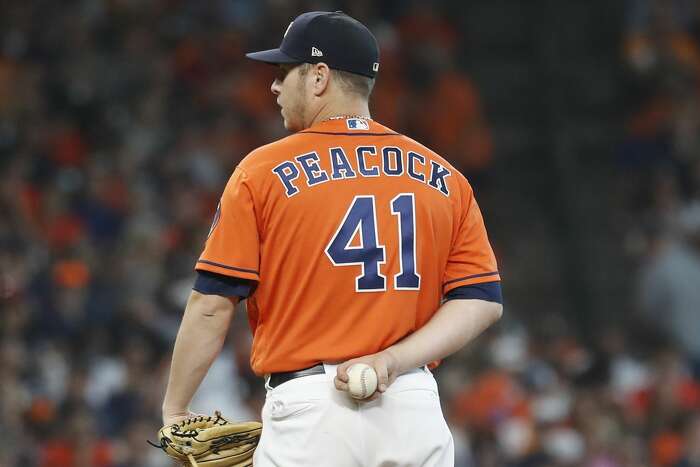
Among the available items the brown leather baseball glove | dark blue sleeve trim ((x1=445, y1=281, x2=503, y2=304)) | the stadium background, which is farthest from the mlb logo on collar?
the stadium background

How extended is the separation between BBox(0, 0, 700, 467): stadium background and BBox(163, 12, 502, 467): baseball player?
475cm

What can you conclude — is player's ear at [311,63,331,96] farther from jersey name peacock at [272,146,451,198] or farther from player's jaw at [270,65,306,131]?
jersey name peacock at [272,146,451,198]

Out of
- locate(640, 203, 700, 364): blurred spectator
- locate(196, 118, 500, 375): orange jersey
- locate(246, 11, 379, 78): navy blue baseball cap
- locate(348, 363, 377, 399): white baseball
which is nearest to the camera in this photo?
locate(348, 363, 377, 399): white baseball

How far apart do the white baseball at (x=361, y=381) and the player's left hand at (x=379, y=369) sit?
20mm

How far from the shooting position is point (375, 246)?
3.41 meters

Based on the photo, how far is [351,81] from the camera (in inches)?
141

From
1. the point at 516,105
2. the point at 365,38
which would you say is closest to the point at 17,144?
the point at 516,105

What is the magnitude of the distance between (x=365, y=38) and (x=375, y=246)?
0.58 m

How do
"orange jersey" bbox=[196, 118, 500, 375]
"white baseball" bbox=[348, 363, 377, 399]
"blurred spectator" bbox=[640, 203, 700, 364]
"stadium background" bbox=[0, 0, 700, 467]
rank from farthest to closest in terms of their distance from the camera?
"blurred spectator" bbox=[640, 203, 700, 364], "stadium background" bbox=[0, 0, 700, 467], "orange jersey" bbox=[196, 118, 500, 375], "white baseball" bbox=[348, 363, 377, 399]

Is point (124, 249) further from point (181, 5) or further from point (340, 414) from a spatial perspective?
point (340, 414)

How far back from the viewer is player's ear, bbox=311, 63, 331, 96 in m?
3.53

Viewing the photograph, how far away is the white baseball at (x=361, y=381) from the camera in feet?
10.7

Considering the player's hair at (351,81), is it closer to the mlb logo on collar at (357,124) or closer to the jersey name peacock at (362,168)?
the mlb logo on collar at (357,124)

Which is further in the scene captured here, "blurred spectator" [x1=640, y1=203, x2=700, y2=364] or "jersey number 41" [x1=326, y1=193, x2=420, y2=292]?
"blurred spectator" [x1=640, y1=203, x2=700, y2=364]
